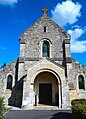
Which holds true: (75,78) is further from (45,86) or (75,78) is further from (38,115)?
(38,115)

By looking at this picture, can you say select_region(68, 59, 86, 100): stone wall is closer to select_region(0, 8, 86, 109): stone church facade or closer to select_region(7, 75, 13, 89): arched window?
select_region(0, 8, 86, 109): stone church facade

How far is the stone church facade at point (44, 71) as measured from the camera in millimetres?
18391

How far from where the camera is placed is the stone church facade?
60.3 ft

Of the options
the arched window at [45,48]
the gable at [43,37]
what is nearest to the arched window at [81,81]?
the gable at [43,37]

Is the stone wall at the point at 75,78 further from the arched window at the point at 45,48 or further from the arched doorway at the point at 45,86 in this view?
the arched window at the point at 45,48

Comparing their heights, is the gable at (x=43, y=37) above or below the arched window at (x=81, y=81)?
above

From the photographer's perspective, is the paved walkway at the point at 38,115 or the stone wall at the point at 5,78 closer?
the paved walkway at the point at 38,115

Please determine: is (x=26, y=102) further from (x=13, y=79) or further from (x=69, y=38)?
(x=69, y=38)

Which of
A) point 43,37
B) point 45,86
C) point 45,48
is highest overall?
point 43,37

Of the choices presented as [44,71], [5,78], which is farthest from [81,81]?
[5,78]

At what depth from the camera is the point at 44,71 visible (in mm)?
18750

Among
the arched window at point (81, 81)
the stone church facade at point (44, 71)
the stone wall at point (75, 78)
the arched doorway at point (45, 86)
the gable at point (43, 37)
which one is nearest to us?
the stone church facade at point (44, 71)

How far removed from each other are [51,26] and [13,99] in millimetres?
11976

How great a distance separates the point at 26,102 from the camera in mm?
17266
